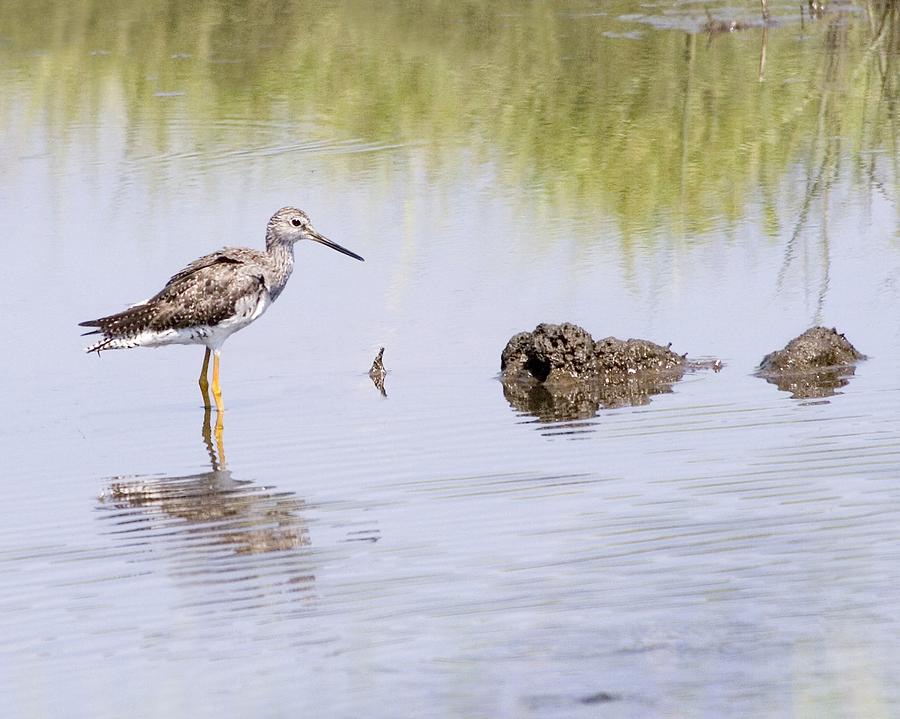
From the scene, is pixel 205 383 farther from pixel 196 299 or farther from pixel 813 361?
pixel 813 361

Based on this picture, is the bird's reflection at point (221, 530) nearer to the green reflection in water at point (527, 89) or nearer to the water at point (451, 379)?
the water at point (451, 379)

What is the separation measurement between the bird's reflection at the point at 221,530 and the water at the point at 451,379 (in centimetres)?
3

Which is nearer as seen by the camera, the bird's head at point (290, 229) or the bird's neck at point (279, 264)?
the bird's neck at point (279, 264)

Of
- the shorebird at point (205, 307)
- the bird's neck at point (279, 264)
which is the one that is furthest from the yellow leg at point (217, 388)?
the bird's neck at point (279, 264)

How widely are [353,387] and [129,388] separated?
1494mm

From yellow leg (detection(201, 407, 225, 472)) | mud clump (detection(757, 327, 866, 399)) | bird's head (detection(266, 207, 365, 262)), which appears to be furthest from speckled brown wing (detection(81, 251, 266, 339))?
mud clump (detection(757, 327, 866, 399))

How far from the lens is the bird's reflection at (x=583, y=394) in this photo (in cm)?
956

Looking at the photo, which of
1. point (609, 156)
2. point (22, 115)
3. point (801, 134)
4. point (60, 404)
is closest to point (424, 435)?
point (60, 404)

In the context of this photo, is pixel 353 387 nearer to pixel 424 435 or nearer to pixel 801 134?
pixel 424 435

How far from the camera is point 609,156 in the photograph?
15.2m

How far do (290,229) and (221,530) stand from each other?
175 inches

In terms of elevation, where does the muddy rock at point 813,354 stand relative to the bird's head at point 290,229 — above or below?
below

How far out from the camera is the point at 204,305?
1090cm

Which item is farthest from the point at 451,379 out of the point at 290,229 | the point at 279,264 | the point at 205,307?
the point at 290,229
